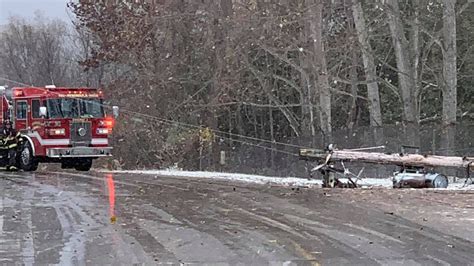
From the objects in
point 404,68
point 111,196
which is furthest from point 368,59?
point 111,196

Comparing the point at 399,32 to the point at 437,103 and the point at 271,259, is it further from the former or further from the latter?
the point at 271,259

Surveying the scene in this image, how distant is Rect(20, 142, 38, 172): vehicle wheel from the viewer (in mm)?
26781

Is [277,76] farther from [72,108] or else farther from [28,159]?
[28,159]

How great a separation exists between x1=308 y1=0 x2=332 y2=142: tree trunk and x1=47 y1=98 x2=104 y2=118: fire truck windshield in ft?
29.4

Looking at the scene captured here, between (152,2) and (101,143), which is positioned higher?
(152,2)

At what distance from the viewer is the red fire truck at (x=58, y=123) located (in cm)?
2620

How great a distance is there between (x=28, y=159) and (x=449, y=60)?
1533 cm

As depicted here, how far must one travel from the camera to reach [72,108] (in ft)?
86.6

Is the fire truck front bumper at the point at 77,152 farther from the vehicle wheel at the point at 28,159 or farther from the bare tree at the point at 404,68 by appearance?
the bare tree at the point at 404,68

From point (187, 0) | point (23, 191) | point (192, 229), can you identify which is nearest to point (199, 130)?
point (187, 0)

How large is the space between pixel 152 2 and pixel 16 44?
54221 millimetres

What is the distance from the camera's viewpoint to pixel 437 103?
37156 mm

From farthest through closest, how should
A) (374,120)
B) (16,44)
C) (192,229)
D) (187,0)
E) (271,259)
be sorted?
(16,44), (187,0), (374,120), (192,229), (271,259)

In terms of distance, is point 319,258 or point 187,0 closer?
point 319,258
